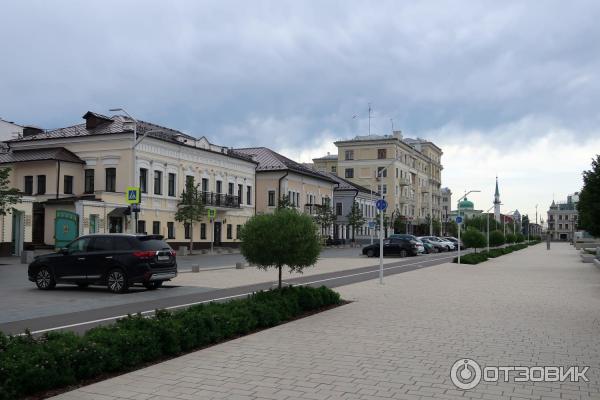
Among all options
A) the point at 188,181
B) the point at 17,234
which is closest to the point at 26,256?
the point at 17,234

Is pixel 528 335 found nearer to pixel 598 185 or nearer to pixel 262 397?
pixel 262 397

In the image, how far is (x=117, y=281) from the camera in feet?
58.4

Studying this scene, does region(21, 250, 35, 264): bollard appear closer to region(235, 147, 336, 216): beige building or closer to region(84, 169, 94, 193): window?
region(84, 169, 94, 193): window

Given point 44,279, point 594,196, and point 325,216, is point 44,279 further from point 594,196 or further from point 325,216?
point 325,216

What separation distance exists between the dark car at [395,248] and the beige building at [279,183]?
16.9 m

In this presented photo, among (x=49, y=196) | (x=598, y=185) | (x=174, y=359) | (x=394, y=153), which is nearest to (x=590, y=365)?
(x=174, y=359)

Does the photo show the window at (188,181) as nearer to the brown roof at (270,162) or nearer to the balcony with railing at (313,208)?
→ the brown roof at (270,162)

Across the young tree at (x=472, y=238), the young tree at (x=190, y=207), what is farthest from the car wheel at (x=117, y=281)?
the young tree at (x=472, y=238)

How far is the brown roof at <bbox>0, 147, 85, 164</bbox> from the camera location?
1677 inches

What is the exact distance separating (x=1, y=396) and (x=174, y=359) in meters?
2.61

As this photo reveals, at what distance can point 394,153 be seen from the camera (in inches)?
3883

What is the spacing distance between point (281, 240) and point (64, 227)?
26568mm

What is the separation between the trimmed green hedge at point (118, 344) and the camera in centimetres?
631

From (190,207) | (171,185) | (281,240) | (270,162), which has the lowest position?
(281,240)
